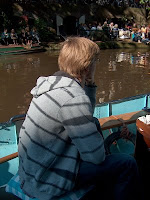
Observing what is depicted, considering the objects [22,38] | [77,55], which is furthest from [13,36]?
[77,55]

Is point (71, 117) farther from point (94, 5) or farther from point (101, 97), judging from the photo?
point (94, 5)

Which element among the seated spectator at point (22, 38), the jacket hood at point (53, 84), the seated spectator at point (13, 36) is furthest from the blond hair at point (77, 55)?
the seated spectator at point (22, 38)

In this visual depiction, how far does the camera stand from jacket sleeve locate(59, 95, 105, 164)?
1.27 metres

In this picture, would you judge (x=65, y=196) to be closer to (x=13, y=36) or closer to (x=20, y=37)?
(x=13, y=36)

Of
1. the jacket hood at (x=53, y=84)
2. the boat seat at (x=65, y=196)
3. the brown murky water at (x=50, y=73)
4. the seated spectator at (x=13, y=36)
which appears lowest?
the brown murky water at (x=50, y=73)

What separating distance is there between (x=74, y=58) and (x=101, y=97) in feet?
22.3

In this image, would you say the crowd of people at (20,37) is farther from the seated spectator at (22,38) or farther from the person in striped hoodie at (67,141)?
the person in striped hoodie at (67,141)

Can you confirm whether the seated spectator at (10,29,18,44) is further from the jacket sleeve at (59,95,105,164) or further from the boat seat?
the jacket sleeve at (59,95,105,164)

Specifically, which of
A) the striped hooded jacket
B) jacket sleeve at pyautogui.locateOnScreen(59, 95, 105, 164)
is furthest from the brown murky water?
jacket sleeve at pyautogui.locateOnScreen(59, 95, 105, 164)

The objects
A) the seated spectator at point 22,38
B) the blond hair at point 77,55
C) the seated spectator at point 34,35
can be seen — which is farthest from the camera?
the seated spectator at point 34,35

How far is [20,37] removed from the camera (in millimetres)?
17562

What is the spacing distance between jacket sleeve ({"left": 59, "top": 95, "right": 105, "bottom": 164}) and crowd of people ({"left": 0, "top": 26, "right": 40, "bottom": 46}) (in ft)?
54.7

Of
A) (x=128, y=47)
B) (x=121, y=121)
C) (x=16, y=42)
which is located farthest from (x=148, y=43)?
(x=121, y=121)

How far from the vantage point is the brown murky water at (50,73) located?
784 centimetres
